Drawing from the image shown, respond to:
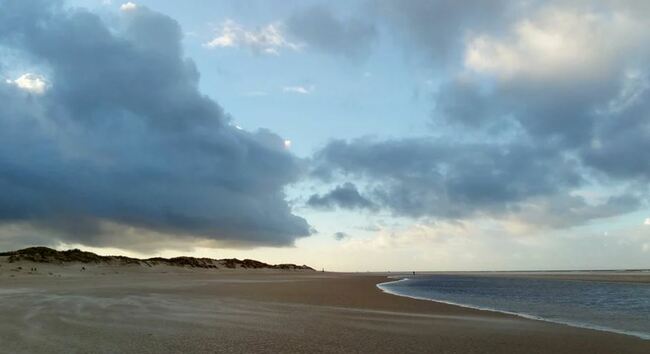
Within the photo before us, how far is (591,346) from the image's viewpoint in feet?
42.6

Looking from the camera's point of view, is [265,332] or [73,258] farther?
[73,258]

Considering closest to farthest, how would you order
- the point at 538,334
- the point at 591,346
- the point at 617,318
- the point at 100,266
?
the point at 591,346 → the point at 538,334 → the point at 617,318 → the point at 100,266

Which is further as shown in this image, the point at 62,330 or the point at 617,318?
the point at 617,318

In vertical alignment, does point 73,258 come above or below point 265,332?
above

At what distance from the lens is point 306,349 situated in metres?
11.2

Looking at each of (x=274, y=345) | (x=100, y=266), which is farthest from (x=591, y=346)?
(x=100, y=266)

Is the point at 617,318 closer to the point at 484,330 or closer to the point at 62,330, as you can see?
the point at 484,330

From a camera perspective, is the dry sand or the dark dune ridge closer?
the dry sand

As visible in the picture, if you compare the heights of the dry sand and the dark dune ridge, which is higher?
the dark dune ridge

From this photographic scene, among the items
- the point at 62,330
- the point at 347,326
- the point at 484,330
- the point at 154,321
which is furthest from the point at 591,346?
the point at 62,330

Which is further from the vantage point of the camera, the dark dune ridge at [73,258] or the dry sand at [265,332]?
the dark dune ridge at [73,258]

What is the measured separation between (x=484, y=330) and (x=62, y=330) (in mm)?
12824

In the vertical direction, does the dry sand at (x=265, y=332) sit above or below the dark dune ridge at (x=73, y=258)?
below

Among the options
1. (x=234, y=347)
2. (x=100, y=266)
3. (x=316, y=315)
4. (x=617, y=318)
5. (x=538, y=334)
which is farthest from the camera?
(x=100, y=266)
